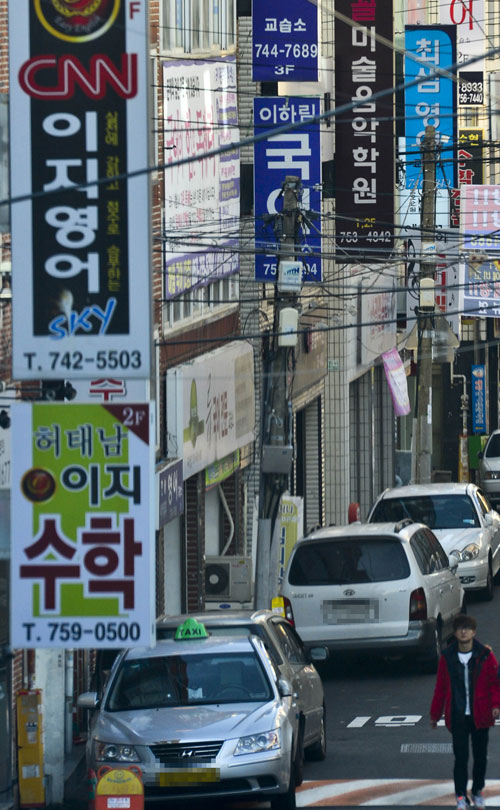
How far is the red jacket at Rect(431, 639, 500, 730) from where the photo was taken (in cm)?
1147

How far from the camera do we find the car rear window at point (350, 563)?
18.3 m

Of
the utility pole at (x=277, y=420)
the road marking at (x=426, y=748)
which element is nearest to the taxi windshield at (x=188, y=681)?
the road marking at (x=426, y=748)

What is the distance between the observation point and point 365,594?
18.1m

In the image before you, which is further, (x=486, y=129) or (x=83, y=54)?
(x=486, y=129)

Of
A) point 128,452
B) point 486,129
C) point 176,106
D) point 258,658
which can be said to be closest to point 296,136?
point 176,106

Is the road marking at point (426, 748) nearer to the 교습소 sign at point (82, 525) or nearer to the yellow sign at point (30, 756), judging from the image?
the yellow sign at point (30, 756)

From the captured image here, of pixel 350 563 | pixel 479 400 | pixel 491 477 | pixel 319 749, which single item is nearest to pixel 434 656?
pixel 350 563

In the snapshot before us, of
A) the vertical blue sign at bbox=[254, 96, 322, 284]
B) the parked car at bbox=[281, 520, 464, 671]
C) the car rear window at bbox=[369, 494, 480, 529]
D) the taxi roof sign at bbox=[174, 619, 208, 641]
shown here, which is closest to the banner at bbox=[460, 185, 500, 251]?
the vertical blue sign at bbox=[254, 96, 322, 284]

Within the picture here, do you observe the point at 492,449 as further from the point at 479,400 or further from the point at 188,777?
the point at 188,777

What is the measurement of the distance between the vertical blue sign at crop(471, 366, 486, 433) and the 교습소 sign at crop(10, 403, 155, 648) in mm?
36534

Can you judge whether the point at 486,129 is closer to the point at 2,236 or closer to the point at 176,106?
the point at 176,106

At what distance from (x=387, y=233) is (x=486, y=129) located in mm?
23824

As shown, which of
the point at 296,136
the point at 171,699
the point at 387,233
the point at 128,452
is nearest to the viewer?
the point at 128,452

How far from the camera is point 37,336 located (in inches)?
402
